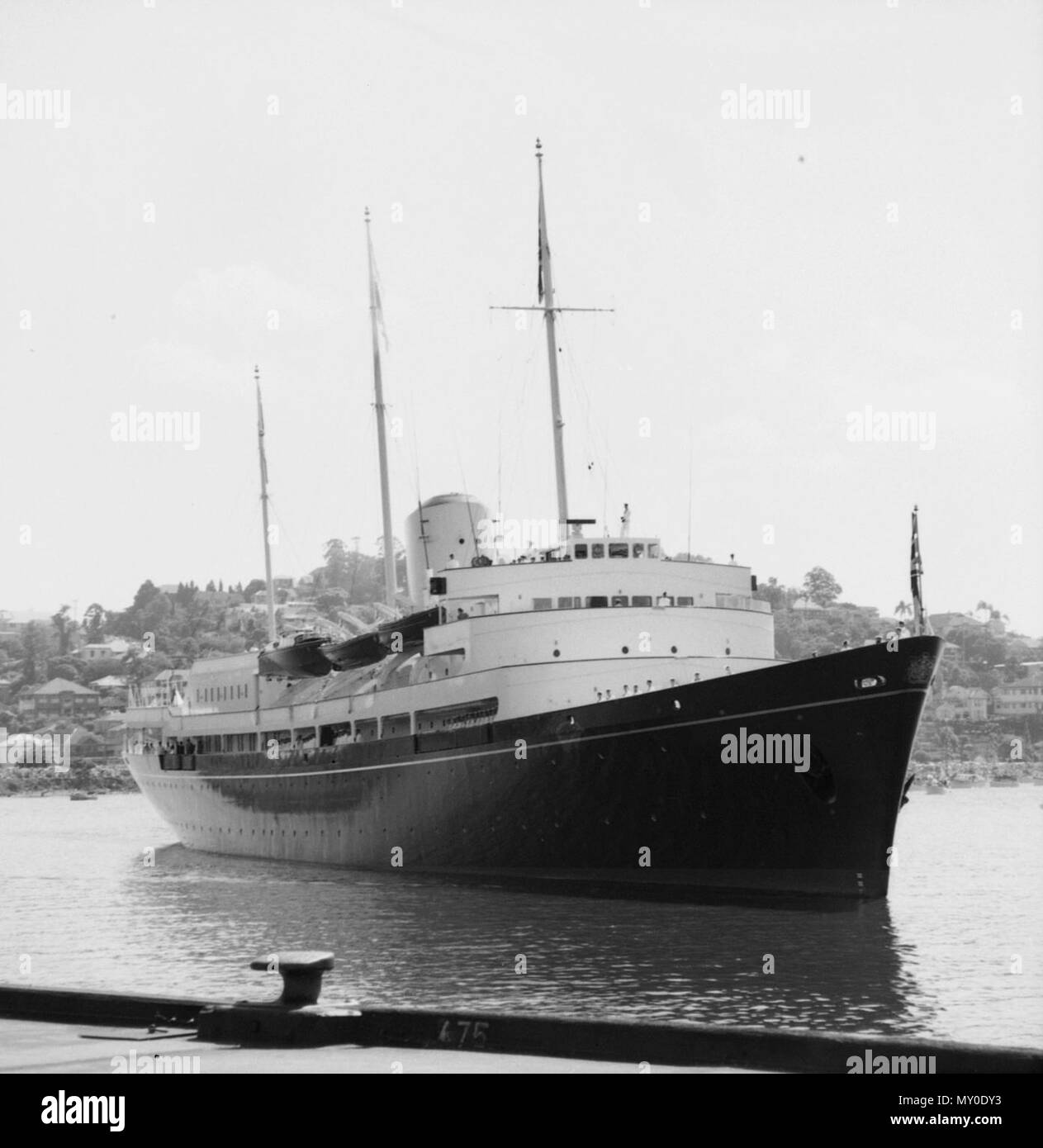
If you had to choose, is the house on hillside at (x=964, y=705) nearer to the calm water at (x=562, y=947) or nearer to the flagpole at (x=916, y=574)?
the calm water at (x=562, y=947)

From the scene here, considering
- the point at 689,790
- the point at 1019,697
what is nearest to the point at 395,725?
the point at 689,790

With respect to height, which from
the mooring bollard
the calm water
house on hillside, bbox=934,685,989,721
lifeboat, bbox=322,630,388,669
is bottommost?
house on hillside, bbox=934,685,989,721

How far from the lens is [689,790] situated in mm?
26703

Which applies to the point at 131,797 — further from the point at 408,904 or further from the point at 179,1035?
the point at 179,1035

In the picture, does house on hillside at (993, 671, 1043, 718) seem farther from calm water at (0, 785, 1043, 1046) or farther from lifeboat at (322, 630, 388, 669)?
lifeboat at (322, 630, 388, 669)

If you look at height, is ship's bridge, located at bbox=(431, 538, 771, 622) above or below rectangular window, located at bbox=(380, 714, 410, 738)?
above

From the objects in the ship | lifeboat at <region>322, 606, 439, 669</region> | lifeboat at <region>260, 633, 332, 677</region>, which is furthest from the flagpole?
lifeboat at <region>260, 633, 332, 677</region>

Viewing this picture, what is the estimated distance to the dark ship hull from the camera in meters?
25.3

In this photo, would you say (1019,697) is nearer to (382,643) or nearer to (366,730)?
(382,643)

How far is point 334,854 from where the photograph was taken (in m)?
38.0

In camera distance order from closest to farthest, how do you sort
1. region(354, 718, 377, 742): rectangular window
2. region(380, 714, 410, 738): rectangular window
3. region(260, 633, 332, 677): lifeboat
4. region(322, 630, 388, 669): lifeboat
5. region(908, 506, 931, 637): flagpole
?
1. region(908, 506, 931, 637): flagpole
2. region(380, 714, 410, 738): rectangular window
3. region(354, 718, 377, 742): rectangular window
4. region(322, 630, 388, 669): lifeboat
5. region(260, 633, 332, 677): lifeboat

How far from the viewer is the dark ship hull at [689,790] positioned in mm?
25312

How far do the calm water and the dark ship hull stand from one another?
2.26ft

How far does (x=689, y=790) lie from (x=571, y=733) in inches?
105
